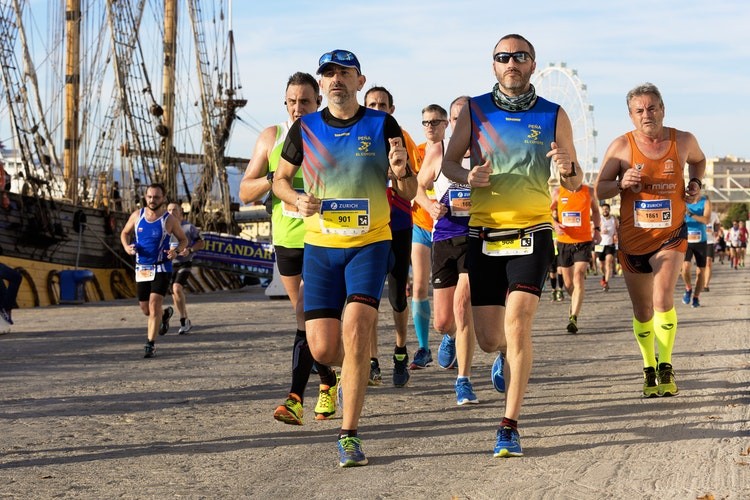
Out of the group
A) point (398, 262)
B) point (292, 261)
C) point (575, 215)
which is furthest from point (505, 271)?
point (575, 215)

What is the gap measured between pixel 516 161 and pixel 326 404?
2.21 meters

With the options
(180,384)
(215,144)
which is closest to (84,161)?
(215,144)

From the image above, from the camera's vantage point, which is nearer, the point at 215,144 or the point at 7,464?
the point at 7,464

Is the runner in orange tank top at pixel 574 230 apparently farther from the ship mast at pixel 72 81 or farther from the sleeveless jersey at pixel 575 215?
the ship mast at pixel 72 81

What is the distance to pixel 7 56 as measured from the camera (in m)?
33.9

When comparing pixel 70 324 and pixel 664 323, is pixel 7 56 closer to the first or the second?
pixel 70 324

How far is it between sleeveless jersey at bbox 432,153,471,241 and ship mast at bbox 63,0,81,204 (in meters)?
32.9

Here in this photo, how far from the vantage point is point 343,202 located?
6.33m

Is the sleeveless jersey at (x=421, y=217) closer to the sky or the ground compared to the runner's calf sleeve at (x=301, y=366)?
closer to the sky

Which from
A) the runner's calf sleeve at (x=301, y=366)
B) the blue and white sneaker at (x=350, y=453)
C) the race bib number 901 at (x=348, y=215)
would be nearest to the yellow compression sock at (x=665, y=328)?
the runner's calf sleeve at (x=301, y=366)

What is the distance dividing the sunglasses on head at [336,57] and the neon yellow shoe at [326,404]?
240cm

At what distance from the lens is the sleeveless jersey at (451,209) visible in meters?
9.20

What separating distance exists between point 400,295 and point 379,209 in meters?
3.53

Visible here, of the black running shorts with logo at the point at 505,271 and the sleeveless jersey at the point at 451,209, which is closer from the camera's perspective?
the black running shorts with logo at the point at 505,271
